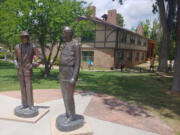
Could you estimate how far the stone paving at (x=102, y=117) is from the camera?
3.98 meters

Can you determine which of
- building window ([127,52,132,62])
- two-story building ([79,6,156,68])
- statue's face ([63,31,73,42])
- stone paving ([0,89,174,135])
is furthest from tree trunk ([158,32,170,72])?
statue's face ([63,31,73,42])

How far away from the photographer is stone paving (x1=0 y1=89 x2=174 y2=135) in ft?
13.1

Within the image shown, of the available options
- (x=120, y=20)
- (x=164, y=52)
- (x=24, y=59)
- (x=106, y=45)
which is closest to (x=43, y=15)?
(x=24, y=59)

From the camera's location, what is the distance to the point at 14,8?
9.91 meters

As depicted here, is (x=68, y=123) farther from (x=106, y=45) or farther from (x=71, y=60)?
(x=106, y=45)

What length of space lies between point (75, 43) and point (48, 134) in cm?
234

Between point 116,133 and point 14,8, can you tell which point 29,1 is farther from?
point 116,133

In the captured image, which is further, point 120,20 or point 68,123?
point 120,20

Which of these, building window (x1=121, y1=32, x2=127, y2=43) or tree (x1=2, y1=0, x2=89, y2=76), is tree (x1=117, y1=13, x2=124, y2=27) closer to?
building window (x1=121, y1=32, x2=127, y2=43)

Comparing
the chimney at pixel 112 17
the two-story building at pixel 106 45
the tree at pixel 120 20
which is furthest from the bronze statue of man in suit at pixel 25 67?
the tree at pixel 120 20

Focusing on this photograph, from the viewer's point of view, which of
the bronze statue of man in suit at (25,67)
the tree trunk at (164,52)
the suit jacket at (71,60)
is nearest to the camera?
the suit jacket at (71,60)

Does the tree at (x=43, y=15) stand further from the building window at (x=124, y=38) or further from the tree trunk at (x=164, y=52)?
the building window at (x=124, y=38)

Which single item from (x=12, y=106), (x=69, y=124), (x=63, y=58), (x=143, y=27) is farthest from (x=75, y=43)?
(x=143, y=27)

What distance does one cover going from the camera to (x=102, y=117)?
16.0 ft
